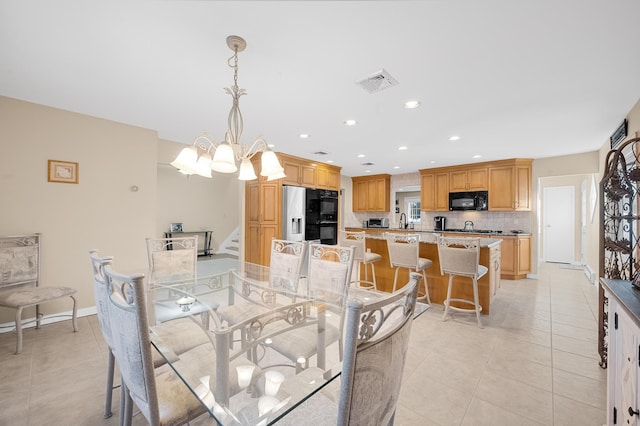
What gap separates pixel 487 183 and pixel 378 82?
440 cm

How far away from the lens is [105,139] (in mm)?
3188

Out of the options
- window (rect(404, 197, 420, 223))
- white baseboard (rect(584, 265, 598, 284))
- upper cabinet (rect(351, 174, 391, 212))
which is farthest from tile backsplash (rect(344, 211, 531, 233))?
window (rect(404, 197, 420, 223))

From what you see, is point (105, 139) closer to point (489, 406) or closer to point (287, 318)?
point (287, 318)

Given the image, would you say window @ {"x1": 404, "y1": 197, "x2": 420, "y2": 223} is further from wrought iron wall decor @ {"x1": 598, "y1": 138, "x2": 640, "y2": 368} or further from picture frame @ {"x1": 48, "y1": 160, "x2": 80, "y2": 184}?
picture frame @ {"x1": 48, "y1": 160, "x2": 80, "y2": 184}

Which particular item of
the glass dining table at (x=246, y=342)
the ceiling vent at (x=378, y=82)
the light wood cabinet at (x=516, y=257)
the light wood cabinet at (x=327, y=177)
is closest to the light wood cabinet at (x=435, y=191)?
the light wood cabinet at (x=516, y=257)

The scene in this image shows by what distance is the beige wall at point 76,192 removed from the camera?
2.69 m

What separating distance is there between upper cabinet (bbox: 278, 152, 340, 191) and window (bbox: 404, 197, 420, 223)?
3.22 meters

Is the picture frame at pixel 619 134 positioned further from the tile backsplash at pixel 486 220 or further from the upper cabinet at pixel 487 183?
the tile backsplash at pixel 486 220

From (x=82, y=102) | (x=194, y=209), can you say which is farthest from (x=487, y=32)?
(x=194, y=209)

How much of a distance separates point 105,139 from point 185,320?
8.88ft

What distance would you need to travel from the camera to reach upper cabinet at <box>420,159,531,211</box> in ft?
16.6

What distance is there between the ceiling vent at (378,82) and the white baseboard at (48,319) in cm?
390

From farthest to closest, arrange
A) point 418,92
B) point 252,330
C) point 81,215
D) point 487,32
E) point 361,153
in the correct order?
point 361,153
point 81,215
point 418,92
point 487,32
point 252,330

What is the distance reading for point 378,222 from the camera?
7.27 meters
